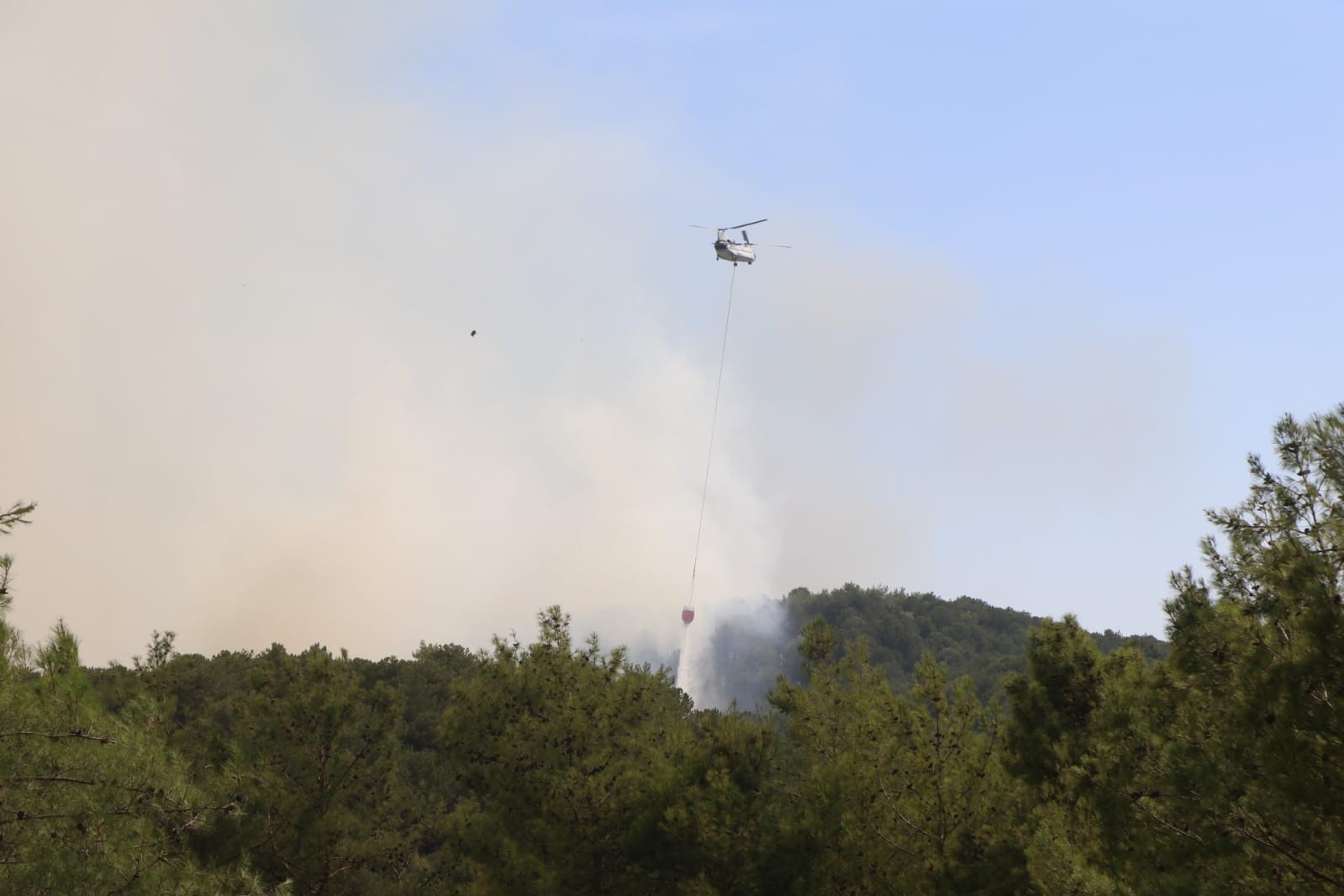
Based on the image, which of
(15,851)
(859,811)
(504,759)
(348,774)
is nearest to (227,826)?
(348,774)

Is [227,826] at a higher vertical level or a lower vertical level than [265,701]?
lower

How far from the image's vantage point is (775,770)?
26141 mm

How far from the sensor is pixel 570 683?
3162 centimetres

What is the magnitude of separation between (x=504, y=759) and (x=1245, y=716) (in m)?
21.0

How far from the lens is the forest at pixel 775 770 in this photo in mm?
11805

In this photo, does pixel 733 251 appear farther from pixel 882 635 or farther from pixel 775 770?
pixel 882 635

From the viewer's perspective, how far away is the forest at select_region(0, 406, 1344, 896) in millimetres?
11805

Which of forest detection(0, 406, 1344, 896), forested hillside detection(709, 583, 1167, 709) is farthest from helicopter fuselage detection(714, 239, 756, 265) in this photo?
forested hillside detection(709, 583, 1167, 709)

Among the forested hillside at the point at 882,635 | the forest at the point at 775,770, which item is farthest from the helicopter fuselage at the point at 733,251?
the forested hillside at the point at 882,635

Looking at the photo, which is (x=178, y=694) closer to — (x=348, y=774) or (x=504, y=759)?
(x=348, y=774)

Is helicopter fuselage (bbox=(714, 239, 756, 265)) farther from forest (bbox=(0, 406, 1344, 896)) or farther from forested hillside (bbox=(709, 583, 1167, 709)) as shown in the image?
forested hillside (bbox=(709, 583, 1167, 709))

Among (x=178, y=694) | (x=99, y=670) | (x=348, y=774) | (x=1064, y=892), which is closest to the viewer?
(x=1064, y=892)

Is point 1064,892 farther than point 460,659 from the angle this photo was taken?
No

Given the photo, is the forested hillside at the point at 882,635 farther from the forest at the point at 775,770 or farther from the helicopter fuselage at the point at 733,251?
the forest at the point at 775,770
